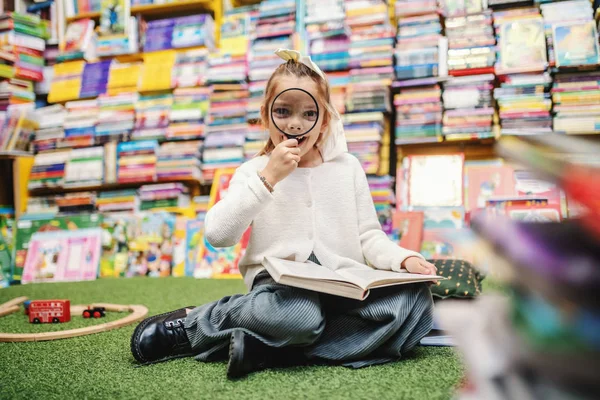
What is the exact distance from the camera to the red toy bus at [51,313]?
4.35 ft

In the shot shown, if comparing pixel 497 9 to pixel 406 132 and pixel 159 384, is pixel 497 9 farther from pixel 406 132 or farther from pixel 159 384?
pixel 159 384

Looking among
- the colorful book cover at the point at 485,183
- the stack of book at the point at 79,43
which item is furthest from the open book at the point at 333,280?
the stack of book at the point at 79,43

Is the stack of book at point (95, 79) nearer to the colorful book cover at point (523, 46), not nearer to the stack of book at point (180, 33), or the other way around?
the stack of book at point (180, 33)

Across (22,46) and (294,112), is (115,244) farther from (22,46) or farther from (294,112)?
(294,112)

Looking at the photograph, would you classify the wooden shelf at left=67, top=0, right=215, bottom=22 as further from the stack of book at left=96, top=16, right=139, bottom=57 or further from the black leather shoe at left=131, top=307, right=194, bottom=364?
the black leather shoe at left=131, top=307, right=194, bottom=364

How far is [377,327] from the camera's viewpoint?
0.87 m

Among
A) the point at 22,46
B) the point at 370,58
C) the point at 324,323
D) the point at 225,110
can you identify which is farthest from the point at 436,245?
the point at 22,46

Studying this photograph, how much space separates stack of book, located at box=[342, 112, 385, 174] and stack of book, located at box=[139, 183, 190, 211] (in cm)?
103

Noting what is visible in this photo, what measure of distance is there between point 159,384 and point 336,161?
617mm

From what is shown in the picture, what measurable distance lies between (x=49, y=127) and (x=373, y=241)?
2.72 metres

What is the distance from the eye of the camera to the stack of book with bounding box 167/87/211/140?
9.35 feet

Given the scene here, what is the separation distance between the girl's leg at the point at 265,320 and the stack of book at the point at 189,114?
2.06 m

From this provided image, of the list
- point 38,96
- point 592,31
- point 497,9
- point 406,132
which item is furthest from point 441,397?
point 38,96

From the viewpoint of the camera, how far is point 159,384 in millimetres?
744
